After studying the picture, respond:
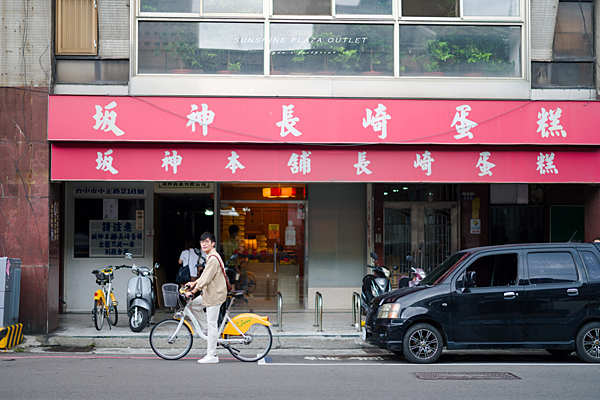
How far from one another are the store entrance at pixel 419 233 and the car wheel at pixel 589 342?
5528 mm

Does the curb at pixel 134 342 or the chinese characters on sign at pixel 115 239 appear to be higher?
the chinese characters on sign at pixel 115 239

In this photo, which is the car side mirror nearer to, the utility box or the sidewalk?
the sidewalk

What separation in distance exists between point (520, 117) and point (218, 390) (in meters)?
8.01

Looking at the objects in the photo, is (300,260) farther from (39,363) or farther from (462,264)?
(39,363)

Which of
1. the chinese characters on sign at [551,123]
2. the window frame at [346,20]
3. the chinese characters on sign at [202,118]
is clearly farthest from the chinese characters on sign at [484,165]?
the chinese characters on sign at [202,118]

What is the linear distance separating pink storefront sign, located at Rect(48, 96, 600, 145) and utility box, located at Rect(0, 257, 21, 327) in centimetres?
251

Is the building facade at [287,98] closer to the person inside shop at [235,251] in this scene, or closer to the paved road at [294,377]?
the person inside shop at [235,251]

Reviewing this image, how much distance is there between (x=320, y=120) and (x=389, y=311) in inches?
164

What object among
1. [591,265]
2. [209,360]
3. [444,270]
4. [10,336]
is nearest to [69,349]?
[10,336]

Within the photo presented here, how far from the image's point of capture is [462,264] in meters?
8.47

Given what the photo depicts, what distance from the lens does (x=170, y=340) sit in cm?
831

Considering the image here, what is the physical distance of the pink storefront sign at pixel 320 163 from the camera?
10.6 meters

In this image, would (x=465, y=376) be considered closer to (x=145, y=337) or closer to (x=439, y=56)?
(x=145, y=337)

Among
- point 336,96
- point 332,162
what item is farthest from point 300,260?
point 336,96
